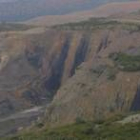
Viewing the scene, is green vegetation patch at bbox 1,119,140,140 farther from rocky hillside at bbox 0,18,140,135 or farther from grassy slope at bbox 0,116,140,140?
rocky hillside at bbox 0,18,140,135

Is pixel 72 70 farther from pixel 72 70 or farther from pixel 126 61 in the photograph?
pixel 126 61

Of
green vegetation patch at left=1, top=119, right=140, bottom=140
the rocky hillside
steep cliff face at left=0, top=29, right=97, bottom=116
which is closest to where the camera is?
green vegetation patch at left=1, top=119, right=140, bottom=140

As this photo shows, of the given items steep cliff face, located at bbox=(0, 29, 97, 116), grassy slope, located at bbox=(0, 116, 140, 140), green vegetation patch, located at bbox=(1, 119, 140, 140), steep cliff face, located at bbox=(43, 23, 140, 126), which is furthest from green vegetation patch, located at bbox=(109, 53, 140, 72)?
green vegetation patch, located at bbox=(1, 119, 140, 140)

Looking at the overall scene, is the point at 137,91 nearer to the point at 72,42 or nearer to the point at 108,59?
the point at 108,59

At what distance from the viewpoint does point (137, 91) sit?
244 feet

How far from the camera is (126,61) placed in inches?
3268

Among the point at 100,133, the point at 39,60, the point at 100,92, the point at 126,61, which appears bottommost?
the point at 39,60

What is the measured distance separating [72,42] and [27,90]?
1623 centimetres

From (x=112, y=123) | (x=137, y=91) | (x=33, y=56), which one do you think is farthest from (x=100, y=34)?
(x=112, y=123)

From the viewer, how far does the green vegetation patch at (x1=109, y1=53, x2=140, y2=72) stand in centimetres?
7894

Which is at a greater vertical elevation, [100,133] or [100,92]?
[100,133]

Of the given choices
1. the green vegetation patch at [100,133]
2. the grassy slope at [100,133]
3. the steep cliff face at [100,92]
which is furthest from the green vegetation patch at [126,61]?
the green vegetation patch at [100,133]

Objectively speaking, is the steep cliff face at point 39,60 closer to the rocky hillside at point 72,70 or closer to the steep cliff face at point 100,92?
the rocky hillside at point 72,70

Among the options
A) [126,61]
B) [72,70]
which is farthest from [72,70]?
[126,61]
